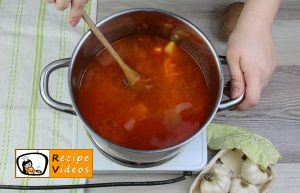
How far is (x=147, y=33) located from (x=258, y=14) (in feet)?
0.65

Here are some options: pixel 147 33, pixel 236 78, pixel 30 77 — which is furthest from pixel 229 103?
pixel 30 77

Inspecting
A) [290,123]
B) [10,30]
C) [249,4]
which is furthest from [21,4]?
[290,123]

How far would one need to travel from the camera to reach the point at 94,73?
69cm

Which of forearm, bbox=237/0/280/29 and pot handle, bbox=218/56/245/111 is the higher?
forearm, bbox=237/0/280/29

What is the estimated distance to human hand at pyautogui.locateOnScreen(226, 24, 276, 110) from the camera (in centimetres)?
71

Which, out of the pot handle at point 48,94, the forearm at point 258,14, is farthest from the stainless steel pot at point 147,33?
the forearm at point 258,14

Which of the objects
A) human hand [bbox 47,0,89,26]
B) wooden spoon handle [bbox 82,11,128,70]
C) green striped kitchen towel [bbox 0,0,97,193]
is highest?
human hand [bbox 47,0,89,26]

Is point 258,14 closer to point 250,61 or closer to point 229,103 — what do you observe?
point 250,61

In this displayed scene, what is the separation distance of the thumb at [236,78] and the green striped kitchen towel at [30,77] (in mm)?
329

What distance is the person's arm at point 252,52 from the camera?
28.1 inches

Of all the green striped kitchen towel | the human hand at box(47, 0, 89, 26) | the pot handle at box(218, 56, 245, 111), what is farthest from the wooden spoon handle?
the green striped kitchen towel

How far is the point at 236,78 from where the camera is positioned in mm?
709

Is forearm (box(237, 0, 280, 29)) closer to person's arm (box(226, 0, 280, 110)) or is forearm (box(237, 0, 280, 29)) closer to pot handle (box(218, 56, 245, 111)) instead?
person's arm (box(226, 0, 280, 110))

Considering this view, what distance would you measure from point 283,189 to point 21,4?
0.65 m
